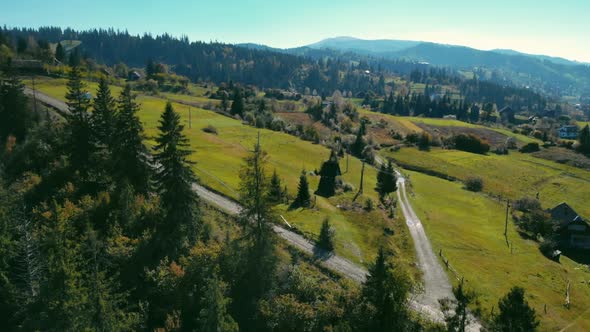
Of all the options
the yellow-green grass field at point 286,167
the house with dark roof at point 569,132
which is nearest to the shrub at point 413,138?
the yellow-green grass field at point 286,167

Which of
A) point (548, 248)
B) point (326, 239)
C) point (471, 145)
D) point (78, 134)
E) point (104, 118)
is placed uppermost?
point (104, 118)

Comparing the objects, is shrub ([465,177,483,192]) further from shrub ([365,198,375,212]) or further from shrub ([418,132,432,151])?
shrub ([418,132,432,151])

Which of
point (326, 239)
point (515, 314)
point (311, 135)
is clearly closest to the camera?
point (515, 314)

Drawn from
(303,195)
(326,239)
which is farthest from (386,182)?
(326,239)

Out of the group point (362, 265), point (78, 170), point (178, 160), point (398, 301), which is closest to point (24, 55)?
point (78, 170)

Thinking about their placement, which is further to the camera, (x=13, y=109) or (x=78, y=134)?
(x=13, y=109)

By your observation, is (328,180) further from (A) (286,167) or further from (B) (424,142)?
(B) (424,142)

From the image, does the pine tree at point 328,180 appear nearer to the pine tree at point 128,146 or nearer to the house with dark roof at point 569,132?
the pine tree at point 128,146
